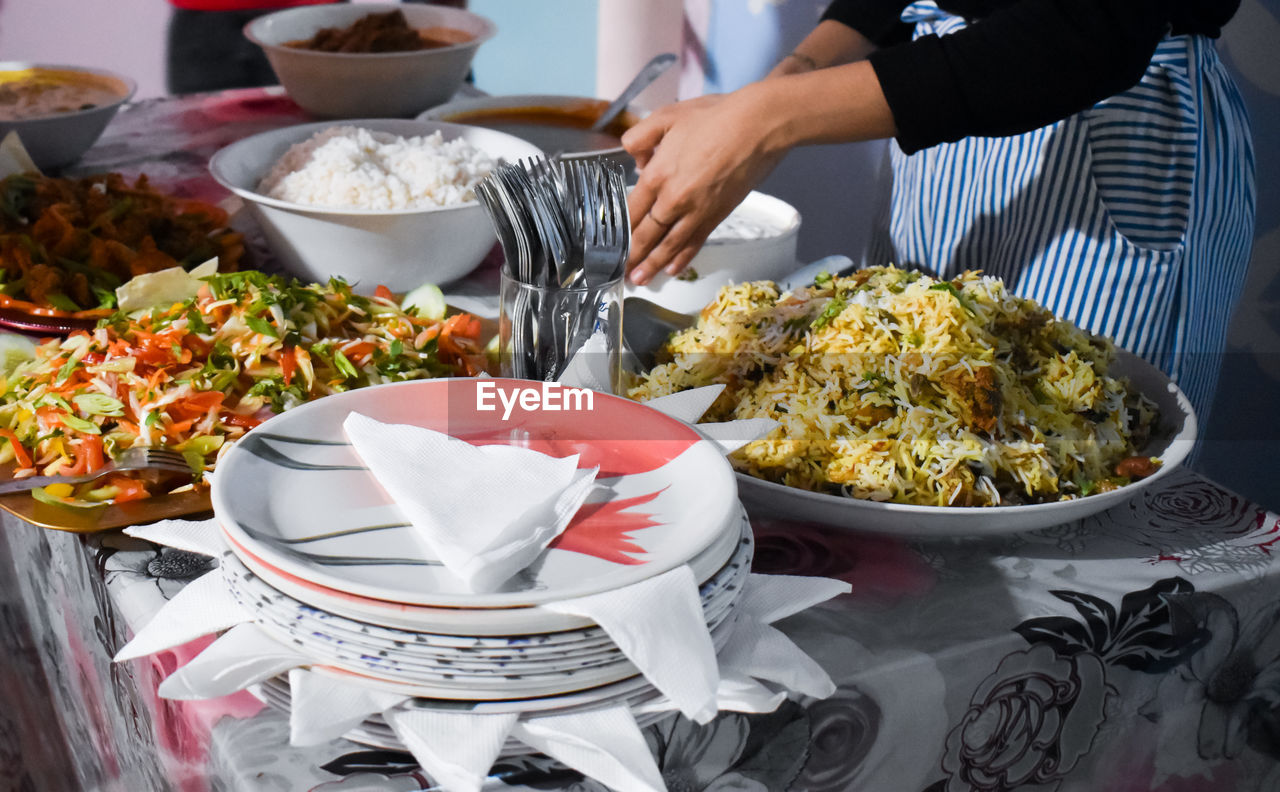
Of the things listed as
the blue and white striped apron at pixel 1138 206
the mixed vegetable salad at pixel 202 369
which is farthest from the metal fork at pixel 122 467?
the blue and white striped apron at pixel 1138 206

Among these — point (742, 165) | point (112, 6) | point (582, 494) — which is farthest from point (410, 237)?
point (112, 6)

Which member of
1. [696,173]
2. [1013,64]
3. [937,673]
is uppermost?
[1013,64]

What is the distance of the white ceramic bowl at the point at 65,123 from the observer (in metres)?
1.80

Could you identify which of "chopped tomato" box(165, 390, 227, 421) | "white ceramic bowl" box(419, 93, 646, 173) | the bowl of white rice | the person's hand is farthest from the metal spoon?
"chopped tomato" box(165, 390, 227, 421)

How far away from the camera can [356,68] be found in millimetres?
2059

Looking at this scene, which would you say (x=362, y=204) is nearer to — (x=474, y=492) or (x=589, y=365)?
(x=589, y=365)

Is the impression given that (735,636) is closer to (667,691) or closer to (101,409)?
(667,691)

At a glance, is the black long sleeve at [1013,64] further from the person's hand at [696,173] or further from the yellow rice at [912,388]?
the yellow rice at [912,388]

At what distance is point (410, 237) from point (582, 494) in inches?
28.0

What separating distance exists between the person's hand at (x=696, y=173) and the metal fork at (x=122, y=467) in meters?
0.63

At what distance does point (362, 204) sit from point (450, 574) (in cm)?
82

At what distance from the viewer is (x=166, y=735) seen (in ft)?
2.44

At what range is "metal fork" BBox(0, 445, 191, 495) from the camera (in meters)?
0.85
